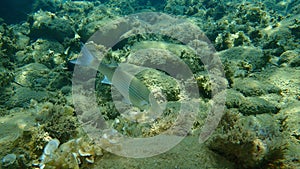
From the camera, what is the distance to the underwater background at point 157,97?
2236 mm

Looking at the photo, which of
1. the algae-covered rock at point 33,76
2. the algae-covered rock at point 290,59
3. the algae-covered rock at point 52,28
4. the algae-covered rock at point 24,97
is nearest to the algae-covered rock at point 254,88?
the algae-covered rock at point 290,59

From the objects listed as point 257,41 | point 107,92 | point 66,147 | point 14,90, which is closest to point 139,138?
point 66,147

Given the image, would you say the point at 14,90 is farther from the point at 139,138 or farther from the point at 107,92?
the point at 139,138

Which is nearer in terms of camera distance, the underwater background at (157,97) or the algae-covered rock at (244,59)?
the underwater background at (157,97)

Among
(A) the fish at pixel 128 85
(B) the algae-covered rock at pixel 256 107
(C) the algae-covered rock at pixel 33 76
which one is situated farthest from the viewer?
(C) the algae-covered rock at pixel 33 76

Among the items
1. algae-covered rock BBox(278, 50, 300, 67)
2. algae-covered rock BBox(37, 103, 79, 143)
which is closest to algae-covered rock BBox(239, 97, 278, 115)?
algae-covered rock BBox(278, 50, 300, 67)

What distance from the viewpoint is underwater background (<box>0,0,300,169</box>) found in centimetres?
224

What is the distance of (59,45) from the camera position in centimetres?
904

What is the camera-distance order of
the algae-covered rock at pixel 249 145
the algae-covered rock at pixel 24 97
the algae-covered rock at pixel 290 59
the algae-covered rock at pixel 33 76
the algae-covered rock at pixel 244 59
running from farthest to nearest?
the algae-covered rock at pixel 33 76
the algae-covered rock at pixel 244 59
the algae-covered rock at pixel 290 59
the algae-covered rock at pixel 24 97
the algae-covered rock at pixel 249 145

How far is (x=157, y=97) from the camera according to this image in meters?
4.34

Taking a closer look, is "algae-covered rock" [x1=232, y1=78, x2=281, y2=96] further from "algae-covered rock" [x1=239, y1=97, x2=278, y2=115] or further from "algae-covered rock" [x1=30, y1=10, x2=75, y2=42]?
"algae-covered rock" [x1=30, y1=10, x2=75, y2=42]

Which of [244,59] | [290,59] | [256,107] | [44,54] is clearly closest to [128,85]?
[256,107]

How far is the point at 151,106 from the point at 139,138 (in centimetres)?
42

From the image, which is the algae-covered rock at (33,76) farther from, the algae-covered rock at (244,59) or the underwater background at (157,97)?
the algae-covered rock at (244,59)
